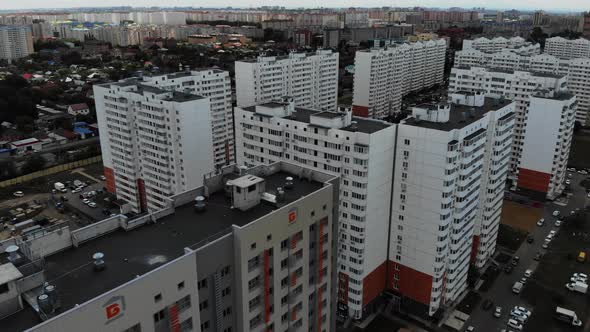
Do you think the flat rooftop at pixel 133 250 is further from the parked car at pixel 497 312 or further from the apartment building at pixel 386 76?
the apartment building at pixel 386 76

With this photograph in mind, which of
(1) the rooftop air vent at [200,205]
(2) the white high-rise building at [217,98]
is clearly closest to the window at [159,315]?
(1) the rooftop air vent at [200,205]

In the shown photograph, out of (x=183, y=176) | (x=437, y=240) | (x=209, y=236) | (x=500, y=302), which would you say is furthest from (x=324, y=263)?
(x=183, y=176)

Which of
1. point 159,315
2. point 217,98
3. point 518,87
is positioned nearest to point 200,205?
point 159,315

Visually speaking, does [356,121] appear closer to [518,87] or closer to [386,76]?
[518,87]

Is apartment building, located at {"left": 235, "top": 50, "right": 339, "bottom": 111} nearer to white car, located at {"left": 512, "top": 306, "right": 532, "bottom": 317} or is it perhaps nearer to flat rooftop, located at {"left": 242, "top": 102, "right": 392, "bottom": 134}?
flat rooftop, located at {"left": 242, "top": 102, "right": 392, "bottom": 134}

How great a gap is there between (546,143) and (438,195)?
35778 millimetres

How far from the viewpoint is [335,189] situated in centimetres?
2741

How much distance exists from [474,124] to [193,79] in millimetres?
43064

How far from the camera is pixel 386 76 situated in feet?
365

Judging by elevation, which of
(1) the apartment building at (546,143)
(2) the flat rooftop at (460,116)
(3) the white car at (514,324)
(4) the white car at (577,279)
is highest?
(2) the flat rooftop at (460,116)

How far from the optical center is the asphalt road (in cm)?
4450

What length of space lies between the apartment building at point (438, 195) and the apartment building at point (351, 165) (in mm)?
1673

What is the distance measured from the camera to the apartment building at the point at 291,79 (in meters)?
78.8

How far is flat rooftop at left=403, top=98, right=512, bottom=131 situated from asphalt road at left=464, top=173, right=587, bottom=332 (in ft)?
62.2
